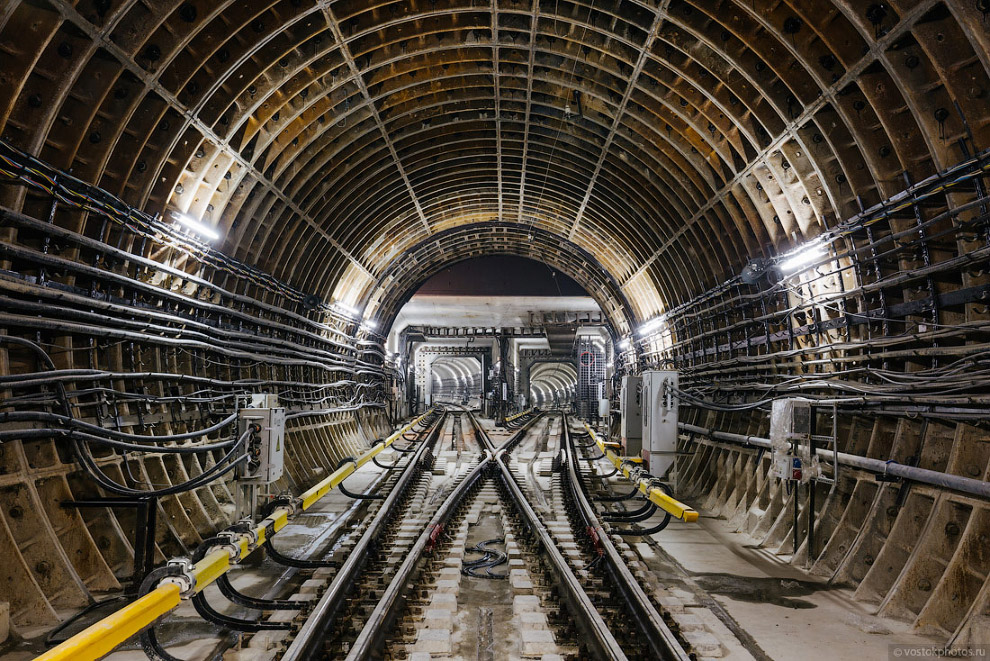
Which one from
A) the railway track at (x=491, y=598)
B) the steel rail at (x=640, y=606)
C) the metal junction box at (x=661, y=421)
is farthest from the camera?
the metal junction box at (x=661, y=421)

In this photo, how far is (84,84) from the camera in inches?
245

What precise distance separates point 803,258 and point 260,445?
7484 mm

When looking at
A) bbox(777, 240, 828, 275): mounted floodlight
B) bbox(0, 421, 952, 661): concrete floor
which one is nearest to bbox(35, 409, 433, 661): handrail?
bbox(0, 421, 952, 661): concrete floor

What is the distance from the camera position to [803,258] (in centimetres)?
841

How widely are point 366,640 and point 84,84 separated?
608cm

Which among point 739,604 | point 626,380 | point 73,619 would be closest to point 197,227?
point 73,619

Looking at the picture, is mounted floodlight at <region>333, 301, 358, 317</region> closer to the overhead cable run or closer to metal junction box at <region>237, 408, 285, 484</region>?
metal junction box at <region>237, 408, 285, 484</region>

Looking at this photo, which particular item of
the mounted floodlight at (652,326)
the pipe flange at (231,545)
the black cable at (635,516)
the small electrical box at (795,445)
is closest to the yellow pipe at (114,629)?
the pipe flange at (231,545)

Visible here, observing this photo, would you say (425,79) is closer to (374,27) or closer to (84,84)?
(374,27)

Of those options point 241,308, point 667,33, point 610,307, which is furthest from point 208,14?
point 610,307

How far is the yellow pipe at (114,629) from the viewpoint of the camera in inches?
126

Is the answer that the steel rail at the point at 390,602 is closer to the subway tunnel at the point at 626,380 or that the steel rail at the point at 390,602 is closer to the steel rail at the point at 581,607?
the subway tunnel at the point at 626,380

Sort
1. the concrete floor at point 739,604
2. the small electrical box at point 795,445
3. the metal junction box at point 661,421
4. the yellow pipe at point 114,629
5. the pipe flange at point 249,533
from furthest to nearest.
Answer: the metal junction box at point 661,421
the small electrical box at point 795,445
the pipe flange at point 249,533
the concrete floor at point 739,604
the yellow pipe at point 114,629

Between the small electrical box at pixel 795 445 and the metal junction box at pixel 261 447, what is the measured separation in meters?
5.92
